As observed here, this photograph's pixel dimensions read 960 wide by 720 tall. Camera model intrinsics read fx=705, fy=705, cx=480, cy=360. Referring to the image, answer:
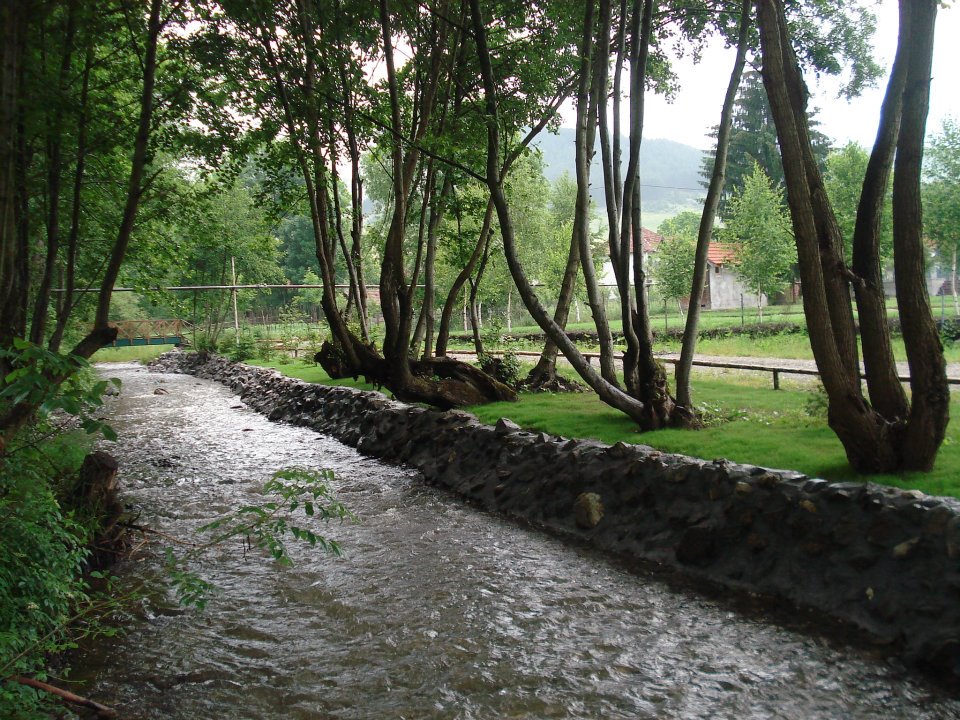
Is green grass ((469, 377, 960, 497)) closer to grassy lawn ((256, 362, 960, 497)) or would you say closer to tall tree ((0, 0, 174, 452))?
grassy lawn ((256, 362, 960, 497))

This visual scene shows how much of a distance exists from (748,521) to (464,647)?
2.12 metres

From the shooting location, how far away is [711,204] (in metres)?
7.26

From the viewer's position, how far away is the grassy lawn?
5.09 m

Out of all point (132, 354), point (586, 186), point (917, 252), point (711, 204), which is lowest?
point (132, 354)

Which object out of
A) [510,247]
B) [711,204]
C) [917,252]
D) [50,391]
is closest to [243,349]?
[510,247]

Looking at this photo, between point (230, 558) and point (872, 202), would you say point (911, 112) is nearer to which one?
point (872, 202)

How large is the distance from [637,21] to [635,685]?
6.22 meters

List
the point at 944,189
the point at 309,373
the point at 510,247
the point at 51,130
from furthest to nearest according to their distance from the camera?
the point at 944,189 < the point at 309,373 < the point at 510,247 < the point at 51,130

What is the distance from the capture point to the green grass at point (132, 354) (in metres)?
31.8

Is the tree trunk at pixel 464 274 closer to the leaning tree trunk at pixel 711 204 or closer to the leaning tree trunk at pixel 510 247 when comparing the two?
the leaning tree trunk at pixel 510 247

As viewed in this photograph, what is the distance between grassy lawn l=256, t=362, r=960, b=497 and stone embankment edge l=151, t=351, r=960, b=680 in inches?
21.5

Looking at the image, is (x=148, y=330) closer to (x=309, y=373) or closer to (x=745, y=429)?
(x=309, y=373)

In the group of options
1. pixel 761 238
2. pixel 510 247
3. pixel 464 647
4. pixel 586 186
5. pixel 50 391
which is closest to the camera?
pixel 50 391

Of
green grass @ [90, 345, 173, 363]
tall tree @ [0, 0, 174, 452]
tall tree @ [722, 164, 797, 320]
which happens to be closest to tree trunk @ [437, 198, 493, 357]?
tall tree @ [0, 0, 174, 452]
